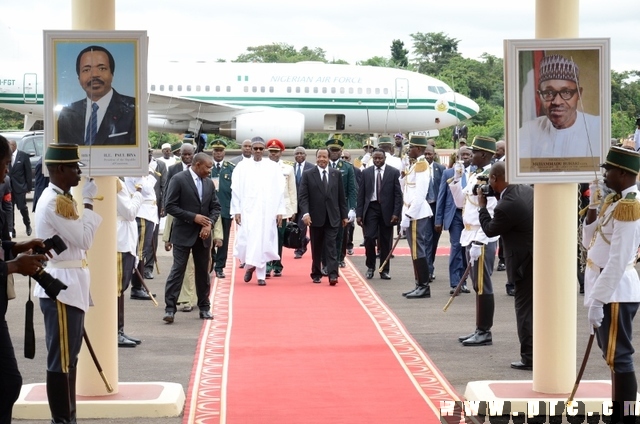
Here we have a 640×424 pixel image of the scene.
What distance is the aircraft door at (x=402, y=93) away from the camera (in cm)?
4116

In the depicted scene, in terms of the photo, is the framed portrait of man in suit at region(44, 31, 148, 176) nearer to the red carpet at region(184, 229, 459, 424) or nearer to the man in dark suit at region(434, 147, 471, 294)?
the red carpet at region(184, 229, 459, 424)

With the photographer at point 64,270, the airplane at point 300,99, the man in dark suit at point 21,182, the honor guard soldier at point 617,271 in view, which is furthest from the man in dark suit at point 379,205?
the airplane at point 300,99

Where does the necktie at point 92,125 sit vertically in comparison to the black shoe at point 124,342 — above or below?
above

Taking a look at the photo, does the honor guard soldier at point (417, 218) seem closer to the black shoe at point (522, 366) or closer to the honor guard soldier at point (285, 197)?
the honor guard soldier at point (285, 197)

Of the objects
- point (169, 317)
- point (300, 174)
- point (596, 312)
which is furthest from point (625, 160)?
point (300, 174)

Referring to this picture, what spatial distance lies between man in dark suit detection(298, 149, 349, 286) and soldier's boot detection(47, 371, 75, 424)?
8.26m

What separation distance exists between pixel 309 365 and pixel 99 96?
3.08 metres

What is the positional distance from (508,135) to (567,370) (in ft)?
5.69

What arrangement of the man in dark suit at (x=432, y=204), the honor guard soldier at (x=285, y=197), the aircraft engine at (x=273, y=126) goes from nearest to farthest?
the man in dark suit at (x=432, y=204) < the honor guard soldier at (x=285, y=197) < the aircraft engine at (x=273, y=126)

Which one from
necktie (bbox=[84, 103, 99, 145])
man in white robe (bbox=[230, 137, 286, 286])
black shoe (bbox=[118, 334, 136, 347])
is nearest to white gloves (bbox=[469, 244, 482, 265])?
black shoe (bbox=[118, 334, 136, 347])

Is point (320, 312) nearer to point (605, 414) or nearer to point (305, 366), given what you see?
point (305, 366)

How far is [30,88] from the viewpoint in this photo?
129ft

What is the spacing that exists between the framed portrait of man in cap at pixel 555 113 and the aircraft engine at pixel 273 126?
31.3 meters

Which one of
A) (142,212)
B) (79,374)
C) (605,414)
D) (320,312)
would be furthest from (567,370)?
(142,212)
